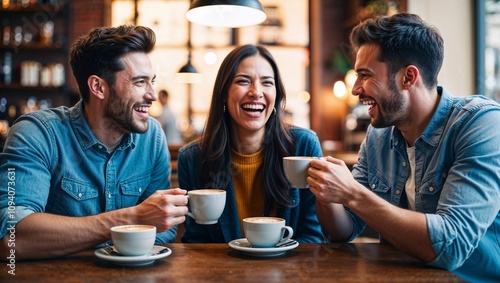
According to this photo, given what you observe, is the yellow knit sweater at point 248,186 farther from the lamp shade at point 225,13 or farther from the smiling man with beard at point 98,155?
the lamp shade at point 225,13

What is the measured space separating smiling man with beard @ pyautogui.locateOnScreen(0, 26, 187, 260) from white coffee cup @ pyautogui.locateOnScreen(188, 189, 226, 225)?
1.5 inches

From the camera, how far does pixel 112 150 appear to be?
6.09 feet

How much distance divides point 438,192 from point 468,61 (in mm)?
3559

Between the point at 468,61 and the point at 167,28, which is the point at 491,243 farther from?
the point at 167,28

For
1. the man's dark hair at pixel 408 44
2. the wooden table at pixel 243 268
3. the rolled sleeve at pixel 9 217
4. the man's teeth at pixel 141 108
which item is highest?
the man's dark hair at pixel 408 44

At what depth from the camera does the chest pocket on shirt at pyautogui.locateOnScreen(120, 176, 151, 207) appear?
6.00 ft

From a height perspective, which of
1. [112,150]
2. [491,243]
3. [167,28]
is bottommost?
[491,243]

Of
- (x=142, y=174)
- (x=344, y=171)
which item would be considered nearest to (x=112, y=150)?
(x=142, y=174)

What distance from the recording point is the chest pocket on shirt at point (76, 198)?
1744 millimetres

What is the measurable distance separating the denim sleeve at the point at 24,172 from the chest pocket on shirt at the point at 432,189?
3.87 feet

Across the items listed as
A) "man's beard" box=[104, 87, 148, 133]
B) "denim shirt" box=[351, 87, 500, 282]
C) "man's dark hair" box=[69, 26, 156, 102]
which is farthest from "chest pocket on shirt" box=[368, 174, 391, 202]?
"man's dark hair" box=[69, 26, 156, 102]

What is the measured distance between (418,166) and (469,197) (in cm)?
29

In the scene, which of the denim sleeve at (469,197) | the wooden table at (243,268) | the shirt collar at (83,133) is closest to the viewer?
the wooden table at (243,268)

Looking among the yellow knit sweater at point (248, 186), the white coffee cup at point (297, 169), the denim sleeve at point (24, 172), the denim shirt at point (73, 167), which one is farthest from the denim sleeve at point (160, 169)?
the white coffee cup at point (297, 169)
